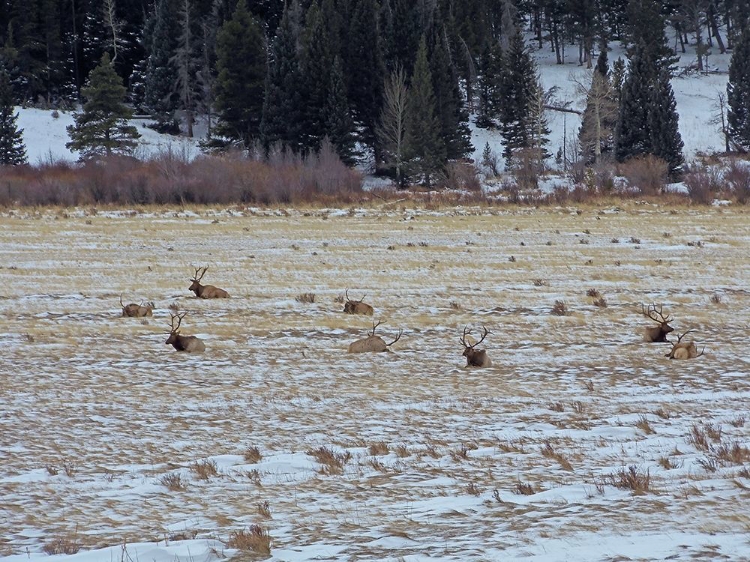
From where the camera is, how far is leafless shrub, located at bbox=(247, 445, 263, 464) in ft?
23.9

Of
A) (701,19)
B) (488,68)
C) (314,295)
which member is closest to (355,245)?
(314,295)

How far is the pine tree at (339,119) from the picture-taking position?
180 ft

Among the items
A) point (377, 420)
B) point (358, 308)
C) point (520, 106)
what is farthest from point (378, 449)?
point (520, 106)

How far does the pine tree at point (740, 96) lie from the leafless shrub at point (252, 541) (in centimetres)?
6596

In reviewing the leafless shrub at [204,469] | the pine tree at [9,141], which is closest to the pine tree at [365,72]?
the pine tree at [9,141]

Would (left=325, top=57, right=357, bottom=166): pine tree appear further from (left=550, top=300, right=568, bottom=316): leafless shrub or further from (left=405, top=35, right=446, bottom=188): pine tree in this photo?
(left=550, top=300, right=568, bottom=316): leafless shrub

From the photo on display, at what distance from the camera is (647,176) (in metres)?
42.8

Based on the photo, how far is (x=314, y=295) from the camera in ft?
53.7

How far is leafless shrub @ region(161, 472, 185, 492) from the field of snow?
0.03 metres

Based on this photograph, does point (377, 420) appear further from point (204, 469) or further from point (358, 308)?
point (358, 308)

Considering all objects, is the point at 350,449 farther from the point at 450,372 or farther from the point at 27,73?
the point at 27,73

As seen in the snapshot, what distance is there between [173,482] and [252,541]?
4.84ft

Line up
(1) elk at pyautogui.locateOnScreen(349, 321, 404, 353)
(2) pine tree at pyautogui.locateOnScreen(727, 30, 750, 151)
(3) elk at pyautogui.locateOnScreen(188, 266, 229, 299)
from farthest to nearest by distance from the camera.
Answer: (2) pine tree at pyautogui.locateOnScreen(727, 30, 750, 151), (3) elk at pyautogui.locateOnScreen(188, 266, 229, 299), (1) elk at pyautogui.locateOnScreen(349, 321, 404, 353)

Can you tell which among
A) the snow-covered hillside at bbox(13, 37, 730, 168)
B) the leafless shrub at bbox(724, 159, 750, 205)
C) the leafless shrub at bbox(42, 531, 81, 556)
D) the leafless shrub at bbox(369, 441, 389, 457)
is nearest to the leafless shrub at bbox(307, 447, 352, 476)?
the leafless shrub at bbox(369, 441, 389, 457)
